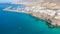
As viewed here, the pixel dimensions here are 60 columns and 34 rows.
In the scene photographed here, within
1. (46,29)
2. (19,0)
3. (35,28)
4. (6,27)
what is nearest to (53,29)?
(46,29)

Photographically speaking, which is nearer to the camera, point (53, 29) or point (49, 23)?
point (53, 29)

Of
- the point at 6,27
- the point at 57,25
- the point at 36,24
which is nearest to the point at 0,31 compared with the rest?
the point at 6,27

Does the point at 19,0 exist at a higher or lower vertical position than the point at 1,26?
higher

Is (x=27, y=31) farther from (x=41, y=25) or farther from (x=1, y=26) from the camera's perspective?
(x=1, y=26)

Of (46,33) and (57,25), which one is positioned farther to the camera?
(57,25)

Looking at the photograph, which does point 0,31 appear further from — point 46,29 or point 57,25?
point 57,25

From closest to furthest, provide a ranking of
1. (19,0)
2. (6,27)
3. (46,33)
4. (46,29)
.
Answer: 1. (46,33)
2. (46,29)
3. (6,27)
4. (19,0)

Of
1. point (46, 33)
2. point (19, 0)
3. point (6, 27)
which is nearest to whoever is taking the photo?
point (46, 33)

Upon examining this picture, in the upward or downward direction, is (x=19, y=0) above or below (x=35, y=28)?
above

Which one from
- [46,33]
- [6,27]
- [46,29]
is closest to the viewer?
[46,33]
